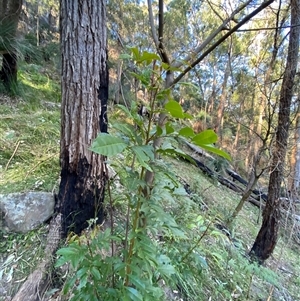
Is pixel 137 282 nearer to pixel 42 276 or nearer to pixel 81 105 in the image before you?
Answer: pixel 42 276

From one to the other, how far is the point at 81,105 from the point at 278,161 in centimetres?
186

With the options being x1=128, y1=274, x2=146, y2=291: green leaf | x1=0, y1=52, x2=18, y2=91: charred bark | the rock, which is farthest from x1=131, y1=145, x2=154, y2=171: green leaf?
x1=0, y1=52, x2=18, y2=91: charred bark

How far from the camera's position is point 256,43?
6922 millimetres

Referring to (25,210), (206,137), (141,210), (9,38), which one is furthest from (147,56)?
(9,38)

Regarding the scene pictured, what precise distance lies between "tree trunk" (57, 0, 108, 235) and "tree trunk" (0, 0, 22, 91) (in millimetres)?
1607

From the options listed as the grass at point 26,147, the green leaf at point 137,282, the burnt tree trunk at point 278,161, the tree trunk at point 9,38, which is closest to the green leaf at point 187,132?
the green leaf at point 137,282

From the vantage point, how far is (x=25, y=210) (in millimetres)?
1339

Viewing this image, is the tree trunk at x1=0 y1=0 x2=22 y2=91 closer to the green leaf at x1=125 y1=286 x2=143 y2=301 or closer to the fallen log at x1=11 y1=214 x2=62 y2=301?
the fallen log at x1=11 y1=214 x2=62 y2=301

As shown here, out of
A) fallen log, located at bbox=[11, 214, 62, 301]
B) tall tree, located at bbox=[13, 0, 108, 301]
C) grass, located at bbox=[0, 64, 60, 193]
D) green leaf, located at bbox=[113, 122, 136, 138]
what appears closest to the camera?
green leaf, located at bbox=[113, 122, 136, 138]

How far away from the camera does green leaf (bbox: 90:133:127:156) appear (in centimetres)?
51

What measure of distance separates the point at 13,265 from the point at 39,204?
12.6 inches

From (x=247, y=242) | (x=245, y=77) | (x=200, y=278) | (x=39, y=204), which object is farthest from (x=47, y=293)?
(x=245, y=77)

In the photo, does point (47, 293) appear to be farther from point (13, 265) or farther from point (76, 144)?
point (76, 144)

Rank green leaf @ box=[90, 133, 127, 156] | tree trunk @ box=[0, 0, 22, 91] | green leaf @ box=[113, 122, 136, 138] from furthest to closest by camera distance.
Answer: tree trunk @ box=[0, 0, 22, 91] → green leaf @ box=[113, 122, 136, 138] → green leaf @ box=[90, 133, 127, 156]
